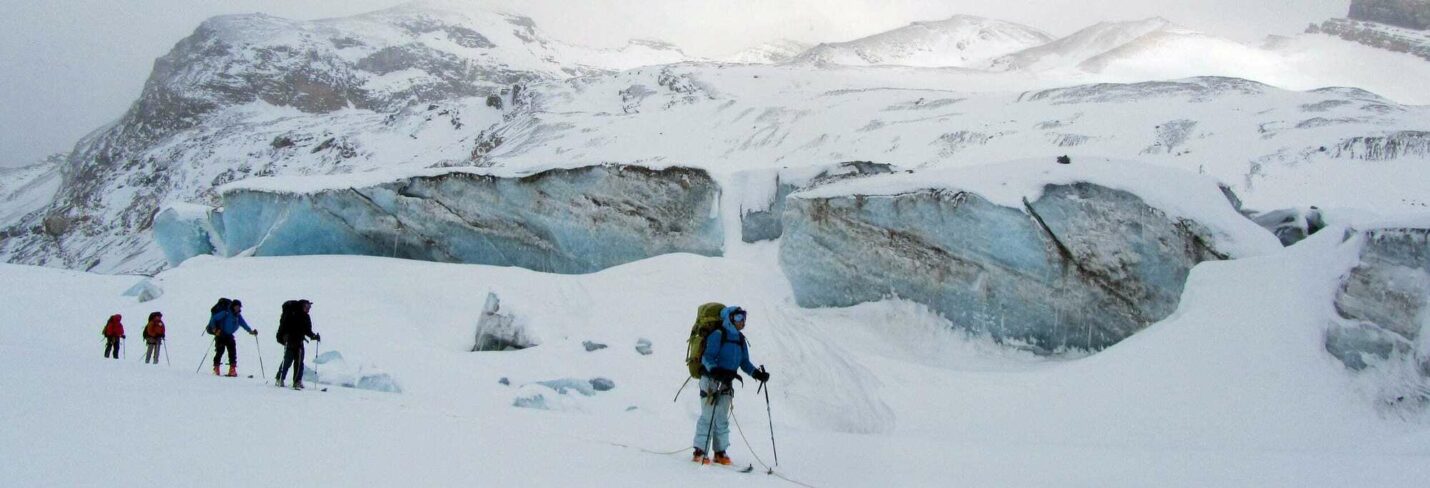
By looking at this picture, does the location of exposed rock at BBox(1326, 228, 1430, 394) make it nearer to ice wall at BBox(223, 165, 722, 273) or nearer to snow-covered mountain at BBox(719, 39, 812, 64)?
ice wall at BBox(223, 165, 722, 273)

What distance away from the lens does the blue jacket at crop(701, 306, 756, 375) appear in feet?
19.1

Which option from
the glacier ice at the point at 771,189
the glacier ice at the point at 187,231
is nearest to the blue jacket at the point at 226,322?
the glacier ice at the point at 771,189

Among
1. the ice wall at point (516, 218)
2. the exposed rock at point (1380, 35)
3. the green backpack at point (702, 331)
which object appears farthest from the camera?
the exposed rock at point (1380, 35)

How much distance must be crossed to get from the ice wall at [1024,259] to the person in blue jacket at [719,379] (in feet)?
26.5

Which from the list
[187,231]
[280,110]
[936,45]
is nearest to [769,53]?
[936,45]

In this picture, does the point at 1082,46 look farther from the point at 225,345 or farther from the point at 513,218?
the point at 225,345

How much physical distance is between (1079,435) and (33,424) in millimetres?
9784

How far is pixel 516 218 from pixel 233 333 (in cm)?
870

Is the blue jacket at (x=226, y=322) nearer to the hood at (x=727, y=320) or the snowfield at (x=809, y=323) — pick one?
the snowfield at (x=809, y=323)

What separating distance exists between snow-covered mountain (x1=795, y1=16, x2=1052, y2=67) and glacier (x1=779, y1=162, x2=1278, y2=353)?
8597cm

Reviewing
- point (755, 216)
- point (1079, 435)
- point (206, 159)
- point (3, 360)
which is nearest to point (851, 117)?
point (755, 216)

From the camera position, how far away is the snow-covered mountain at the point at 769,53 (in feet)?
508

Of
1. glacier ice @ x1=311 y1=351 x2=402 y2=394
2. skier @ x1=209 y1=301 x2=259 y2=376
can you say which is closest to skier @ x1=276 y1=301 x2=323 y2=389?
glacier ice @ x1=311 y1=351 x2=402 y2=394

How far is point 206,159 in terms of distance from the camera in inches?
2825
